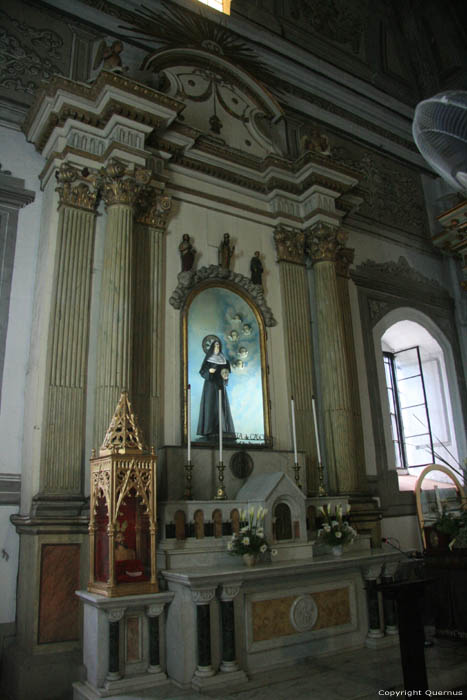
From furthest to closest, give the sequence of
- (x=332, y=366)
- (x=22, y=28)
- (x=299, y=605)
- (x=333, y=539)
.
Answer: (x=332, y=366) → (x=22, y=28) → (x=333, y=539) → (x=299, y=605)

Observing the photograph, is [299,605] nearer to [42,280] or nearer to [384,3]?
[42,280]

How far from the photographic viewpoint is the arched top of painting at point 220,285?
→ 23.1 feet

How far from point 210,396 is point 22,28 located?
16.9ft

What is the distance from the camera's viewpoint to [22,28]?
723 cm

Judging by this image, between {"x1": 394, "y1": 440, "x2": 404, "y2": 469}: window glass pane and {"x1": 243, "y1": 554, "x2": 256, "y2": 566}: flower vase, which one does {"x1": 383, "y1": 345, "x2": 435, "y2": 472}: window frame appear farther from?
{"x1": 243, "y1": 554, "x2": 256, "y2": 566}: flower vase

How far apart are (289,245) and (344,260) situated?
50.4 inches

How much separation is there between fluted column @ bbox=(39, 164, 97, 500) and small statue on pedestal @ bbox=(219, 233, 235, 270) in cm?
174

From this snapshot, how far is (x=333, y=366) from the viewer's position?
25.7 ft

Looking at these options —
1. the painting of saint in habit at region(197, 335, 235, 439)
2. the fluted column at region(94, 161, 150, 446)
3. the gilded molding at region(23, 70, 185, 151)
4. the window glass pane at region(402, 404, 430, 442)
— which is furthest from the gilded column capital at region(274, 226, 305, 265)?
the window glass pane at region(402, 404, 430, 442)

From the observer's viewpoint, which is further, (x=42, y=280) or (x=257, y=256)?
(x=257, y=256)

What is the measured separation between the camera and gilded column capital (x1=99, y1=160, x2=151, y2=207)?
6.46 m

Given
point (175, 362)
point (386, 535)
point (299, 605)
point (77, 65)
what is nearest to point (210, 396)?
point (175, 362)

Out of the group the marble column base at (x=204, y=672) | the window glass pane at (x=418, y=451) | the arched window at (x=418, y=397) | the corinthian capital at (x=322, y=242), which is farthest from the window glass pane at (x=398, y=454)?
the marble column base at (x=204, y=672)

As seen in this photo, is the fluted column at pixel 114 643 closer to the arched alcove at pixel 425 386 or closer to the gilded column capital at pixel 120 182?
the gilded column capital at pixel 120 182
